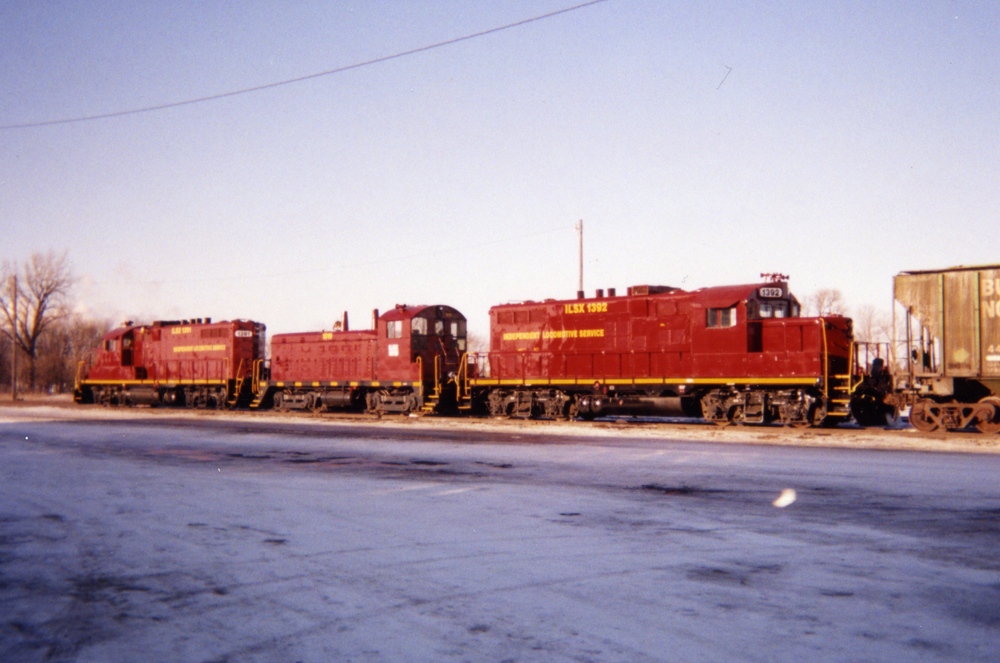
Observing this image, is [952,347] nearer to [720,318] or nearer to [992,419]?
[992,419]

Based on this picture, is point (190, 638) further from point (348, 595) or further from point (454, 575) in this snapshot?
point (454, 575)

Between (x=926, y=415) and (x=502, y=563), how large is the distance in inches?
652

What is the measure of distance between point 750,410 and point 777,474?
9.83 meters

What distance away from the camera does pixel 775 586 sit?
5871 mm

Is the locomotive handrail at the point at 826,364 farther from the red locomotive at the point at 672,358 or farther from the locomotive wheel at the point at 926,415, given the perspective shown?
the locomotive wheel at the point at 926,415

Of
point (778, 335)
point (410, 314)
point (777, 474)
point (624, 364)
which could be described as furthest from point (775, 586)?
point (410, 314)

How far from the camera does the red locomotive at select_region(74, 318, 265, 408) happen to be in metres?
34.8

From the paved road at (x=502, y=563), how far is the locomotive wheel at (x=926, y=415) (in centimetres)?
628

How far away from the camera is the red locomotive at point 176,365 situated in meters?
34.8

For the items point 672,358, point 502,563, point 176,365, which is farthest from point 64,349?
point 502,563

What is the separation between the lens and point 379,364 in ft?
97.2

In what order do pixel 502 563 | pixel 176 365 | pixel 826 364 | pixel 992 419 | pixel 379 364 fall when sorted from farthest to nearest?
pixel 176 365 < pixel 379 364 < pixel 826 364 < pixel 992 419 < pixel 502 563

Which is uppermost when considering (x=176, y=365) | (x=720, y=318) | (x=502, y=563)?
(x=720, y=318)

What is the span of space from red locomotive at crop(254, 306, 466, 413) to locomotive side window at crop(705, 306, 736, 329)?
372 inches
